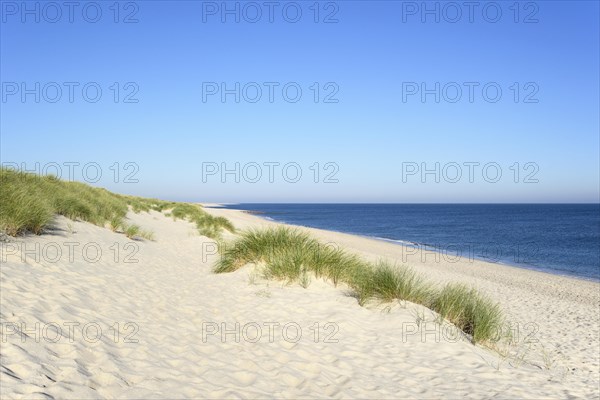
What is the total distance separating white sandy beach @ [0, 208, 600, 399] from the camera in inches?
170

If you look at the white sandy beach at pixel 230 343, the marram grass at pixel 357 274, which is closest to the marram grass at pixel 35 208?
the white sandy beach at pixel 230 343

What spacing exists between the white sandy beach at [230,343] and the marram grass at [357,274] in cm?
39

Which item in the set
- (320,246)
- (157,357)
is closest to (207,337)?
(157,357)

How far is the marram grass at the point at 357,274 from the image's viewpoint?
318 inches

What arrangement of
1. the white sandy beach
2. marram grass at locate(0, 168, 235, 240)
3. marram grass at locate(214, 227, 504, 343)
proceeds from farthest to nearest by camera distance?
marram grass at locate(0, 168, 235, 240) < marram grass at locate(214, 227, 504, 343) < the white sandy beach

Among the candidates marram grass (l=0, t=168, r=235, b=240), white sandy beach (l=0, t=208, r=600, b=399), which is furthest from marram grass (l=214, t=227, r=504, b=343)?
marram grass (l=0, t=168, r=235, b=240)

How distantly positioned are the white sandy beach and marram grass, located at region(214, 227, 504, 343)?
0.39 meters

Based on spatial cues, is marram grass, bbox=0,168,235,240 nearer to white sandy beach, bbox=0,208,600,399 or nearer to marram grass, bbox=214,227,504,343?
white sandy beach, bbox=0,208,600,399

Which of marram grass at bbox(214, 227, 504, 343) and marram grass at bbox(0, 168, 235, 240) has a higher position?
marram grass at bbox(0, 168, 235, 240)

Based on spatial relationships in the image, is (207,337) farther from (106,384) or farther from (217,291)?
(217,291)

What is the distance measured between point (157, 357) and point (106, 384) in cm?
108

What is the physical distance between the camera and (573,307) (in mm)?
14070

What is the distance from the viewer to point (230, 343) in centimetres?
616

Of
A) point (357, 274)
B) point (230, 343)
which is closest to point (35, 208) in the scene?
point (230, 343)
